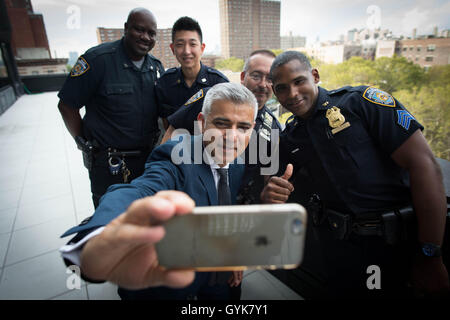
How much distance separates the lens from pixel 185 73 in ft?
6.37

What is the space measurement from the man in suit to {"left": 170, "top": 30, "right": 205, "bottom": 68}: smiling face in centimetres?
97

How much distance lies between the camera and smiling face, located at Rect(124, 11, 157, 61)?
1829mm

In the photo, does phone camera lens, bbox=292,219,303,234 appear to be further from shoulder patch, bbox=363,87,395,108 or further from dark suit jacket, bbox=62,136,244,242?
shoulder patch, bbox=363,87,395,108

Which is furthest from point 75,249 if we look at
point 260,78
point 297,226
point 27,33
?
point 27,33

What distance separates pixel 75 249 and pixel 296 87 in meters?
1.23

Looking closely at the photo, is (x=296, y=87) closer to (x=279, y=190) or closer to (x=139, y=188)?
(x=279, y=190)

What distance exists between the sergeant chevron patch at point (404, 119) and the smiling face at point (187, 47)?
1.40 m

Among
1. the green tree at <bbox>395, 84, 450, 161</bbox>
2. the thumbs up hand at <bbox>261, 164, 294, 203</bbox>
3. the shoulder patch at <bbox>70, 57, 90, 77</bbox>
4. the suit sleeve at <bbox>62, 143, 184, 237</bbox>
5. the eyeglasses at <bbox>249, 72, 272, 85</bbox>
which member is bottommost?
the green tree at <bbox>395, 84, 450, 161</bbox>

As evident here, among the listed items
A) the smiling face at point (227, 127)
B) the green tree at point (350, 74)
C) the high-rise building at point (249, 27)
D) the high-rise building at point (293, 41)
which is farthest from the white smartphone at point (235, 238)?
the high-rise building at point (293, 41)

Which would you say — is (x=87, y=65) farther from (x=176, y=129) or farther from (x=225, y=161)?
(x=225, y=161)

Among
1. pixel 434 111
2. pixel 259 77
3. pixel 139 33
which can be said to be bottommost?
pixel 434 111

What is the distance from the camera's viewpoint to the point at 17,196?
321 cm

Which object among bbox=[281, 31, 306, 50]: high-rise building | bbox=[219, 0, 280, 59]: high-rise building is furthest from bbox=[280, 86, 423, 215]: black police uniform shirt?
bbox=[281, 31, 306, 50]: high-rise building
